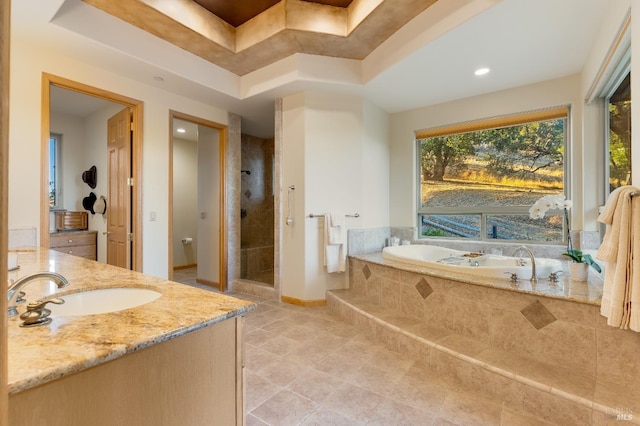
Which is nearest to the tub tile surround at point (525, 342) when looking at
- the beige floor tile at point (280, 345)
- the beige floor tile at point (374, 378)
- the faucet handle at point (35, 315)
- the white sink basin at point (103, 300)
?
the beige floor tile at point (374, 378)

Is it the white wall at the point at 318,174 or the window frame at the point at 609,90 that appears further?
the white wall at the point at 318,174

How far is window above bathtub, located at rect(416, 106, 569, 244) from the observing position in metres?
3.20

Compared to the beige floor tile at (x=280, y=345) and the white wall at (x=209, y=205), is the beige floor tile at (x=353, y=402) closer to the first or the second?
the beige floor tile at (x=280, y=345)

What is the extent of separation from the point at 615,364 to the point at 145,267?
3776 mm

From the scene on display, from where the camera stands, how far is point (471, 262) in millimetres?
2996

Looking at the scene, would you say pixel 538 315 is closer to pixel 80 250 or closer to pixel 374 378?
pixel 374 378

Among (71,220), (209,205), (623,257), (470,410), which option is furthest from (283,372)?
(71,220)

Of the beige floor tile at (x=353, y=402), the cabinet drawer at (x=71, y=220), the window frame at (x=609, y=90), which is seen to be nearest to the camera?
the beige floor tile at (x=353, y=402)

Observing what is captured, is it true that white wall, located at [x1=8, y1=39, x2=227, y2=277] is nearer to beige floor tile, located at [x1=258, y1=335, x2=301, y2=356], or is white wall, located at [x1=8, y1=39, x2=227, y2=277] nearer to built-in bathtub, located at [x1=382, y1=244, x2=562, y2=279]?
beige floor tile, located at [x1=258, y1=335, x2=301, y2=356]

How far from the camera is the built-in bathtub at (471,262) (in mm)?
2236

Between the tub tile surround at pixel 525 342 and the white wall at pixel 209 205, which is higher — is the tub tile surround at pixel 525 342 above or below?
below

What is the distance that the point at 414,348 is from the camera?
7.13ft

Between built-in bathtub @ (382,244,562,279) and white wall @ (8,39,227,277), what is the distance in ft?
8.33

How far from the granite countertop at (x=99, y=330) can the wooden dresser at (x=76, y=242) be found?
3195mm
